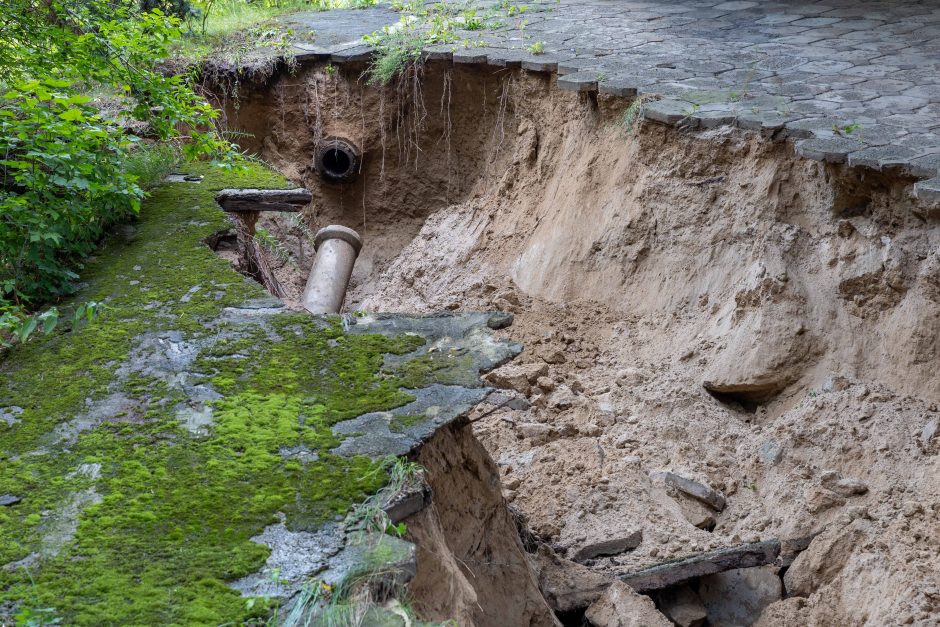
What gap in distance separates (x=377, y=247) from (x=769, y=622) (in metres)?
5.99

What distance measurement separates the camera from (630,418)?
222 inches

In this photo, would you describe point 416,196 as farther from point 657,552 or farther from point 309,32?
point 657,552

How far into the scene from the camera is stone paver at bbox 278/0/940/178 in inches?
220

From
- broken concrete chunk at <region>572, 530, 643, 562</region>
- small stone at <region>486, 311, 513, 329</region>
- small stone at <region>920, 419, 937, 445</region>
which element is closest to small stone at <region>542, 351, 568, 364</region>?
broken concrete chunk at <region>572, 530, 643, 562</region>

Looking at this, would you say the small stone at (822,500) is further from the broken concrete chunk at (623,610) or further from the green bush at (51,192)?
the green bush at (51,192)

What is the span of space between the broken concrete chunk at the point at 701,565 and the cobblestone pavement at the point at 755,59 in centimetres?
192

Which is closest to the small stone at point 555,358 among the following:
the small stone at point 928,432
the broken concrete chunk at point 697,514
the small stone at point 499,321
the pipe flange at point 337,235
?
the broken concrete chunk at point 697,514

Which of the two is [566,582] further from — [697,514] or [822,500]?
[822,500]

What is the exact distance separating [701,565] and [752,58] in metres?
4.33

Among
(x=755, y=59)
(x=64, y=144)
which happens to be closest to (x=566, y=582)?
(x=64, y=144)

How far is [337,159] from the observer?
9398 millimetres

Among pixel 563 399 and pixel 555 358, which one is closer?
pixel 563 399

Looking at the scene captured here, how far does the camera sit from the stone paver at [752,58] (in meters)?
5.58

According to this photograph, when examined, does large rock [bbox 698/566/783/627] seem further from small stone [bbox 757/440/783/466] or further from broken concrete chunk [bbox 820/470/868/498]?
small stone [bbox 757/440/783/466]
